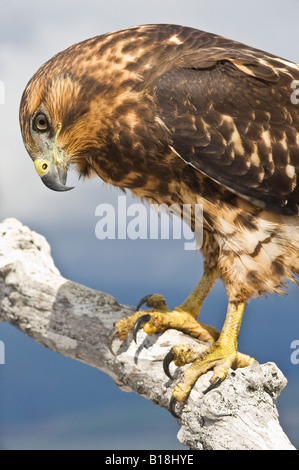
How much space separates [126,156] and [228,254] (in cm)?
84

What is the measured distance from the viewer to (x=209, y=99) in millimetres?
3416

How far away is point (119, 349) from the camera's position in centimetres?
404

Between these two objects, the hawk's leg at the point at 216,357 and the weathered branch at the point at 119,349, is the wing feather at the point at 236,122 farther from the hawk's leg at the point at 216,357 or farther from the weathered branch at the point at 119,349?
the weathered branch at the point at 119,349

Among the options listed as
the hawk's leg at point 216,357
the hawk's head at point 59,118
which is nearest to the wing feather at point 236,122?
the hawk's head at point 59,118

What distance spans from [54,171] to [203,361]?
146 cm

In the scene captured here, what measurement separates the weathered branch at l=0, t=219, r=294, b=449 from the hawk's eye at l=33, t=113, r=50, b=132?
143cm

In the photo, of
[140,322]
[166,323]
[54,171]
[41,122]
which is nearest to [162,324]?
[166,323]

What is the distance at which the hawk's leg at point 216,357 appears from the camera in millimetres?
3555

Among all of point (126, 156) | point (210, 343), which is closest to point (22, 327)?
point (210, 343)

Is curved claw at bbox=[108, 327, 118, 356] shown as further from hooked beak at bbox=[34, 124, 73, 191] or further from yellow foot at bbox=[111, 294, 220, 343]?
hooked beak at bbox=[34, 124, 73, 191]

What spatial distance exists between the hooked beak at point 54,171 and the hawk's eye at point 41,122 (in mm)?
123

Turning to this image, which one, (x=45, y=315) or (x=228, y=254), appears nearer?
(x=228, y=254)

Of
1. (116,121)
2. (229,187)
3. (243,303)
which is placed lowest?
(243,303)

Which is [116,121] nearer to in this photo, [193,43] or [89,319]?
[193,43]
